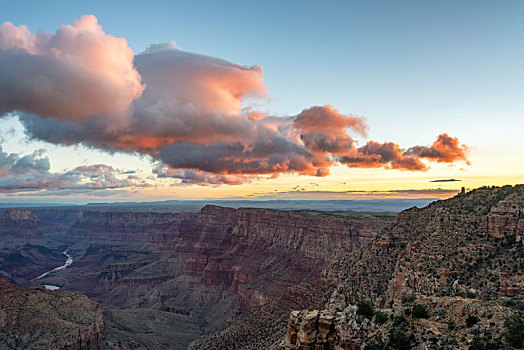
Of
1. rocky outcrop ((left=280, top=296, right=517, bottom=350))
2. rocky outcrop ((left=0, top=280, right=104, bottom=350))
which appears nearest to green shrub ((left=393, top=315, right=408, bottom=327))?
rocky outcrop ((left=280, top=296, right=517, bottom=350))

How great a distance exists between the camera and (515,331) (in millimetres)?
22484

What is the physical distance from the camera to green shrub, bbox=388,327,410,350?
83.6 ft

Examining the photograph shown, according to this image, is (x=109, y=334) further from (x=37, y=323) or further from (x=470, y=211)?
(x=470, y=211)

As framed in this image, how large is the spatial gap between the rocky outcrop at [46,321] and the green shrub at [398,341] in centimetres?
7155

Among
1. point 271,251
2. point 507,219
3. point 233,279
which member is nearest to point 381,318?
point 507,219

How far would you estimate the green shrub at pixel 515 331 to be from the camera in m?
22.0

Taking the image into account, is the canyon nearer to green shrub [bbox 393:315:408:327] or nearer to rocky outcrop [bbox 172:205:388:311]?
rocky outcrop [bbox 172:205:388:311]

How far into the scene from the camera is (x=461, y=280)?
42000 mm

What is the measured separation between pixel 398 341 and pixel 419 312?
136 inches

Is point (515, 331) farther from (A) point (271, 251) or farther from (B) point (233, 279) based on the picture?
(B) point (233, 279)

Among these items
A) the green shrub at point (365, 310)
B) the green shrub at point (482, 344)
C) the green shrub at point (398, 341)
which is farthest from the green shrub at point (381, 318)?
the green shrub at point (482, 344)

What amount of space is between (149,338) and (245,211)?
310 ft

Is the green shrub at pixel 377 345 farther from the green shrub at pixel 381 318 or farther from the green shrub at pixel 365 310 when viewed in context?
the green shrub at pixel 365 310

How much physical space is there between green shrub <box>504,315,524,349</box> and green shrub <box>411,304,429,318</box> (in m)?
5.32
